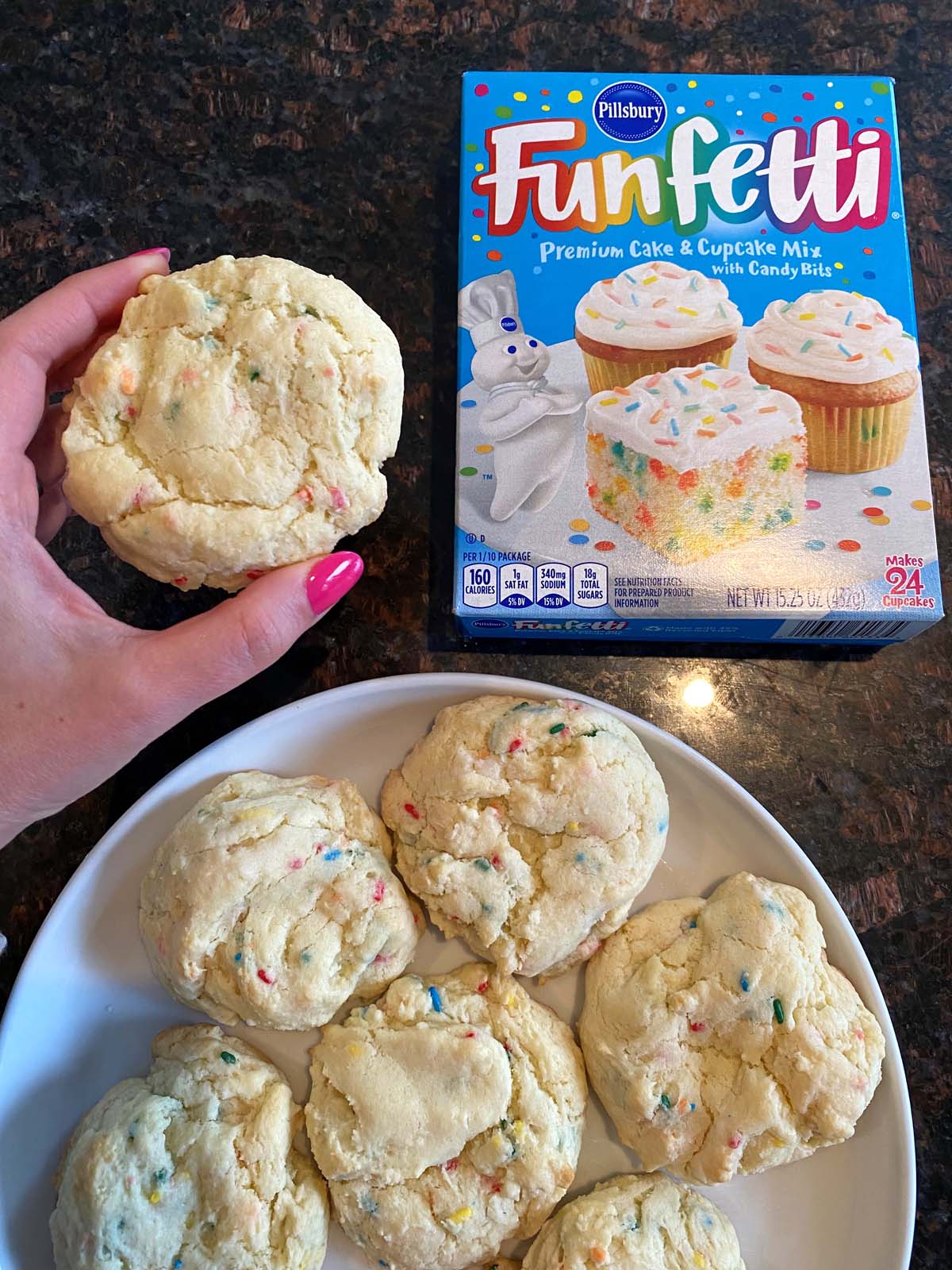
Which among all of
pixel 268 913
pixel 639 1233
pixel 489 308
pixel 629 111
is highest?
pixel 629 111

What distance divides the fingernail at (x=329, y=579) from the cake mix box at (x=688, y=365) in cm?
23

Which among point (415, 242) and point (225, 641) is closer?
point (225, 641)

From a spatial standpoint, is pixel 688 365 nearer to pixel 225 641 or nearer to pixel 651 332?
pixel 651 332

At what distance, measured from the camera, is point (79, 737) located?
1.07 metres

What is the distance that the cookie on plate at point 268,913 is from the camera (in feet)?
3.97

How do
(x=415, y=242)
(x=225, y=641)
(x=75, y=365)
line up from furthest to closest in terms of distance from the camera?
(x=415, y=242)
(x=75, y=365)
(x=225, y=641)

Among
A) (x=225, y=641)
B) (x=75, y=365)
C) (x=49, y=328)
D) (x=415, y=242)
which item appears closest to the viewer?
(x=225, y=641)

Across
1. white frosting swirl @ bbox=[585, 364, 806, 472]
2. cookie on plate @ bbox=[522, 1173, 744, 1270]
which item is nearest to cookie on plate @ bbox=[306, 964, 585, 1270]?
cookie on plate @ bbox=[522, 1173, 744, 1270]

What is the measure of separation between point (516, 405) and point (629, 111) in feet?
1.78

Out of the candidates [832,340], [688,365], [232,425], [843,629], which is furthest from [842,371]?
[232,425]

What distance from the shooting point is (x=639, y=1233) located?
4.04ft

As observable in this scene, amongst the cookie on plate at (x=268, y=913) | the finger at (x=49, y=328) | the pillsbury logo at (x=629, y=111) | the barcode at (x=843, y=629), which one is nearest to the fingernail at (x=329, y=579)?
the cookie on plate at (x=268, y=913)

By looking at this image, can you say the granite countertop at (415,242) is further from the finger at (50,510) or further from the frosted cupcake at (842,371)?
the frosted cupcake at (842,371)

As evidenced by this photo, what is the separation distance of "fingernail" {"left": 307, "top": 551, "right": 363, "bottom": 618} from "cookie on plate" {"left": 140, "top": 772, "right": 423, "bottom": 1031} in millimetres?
342
